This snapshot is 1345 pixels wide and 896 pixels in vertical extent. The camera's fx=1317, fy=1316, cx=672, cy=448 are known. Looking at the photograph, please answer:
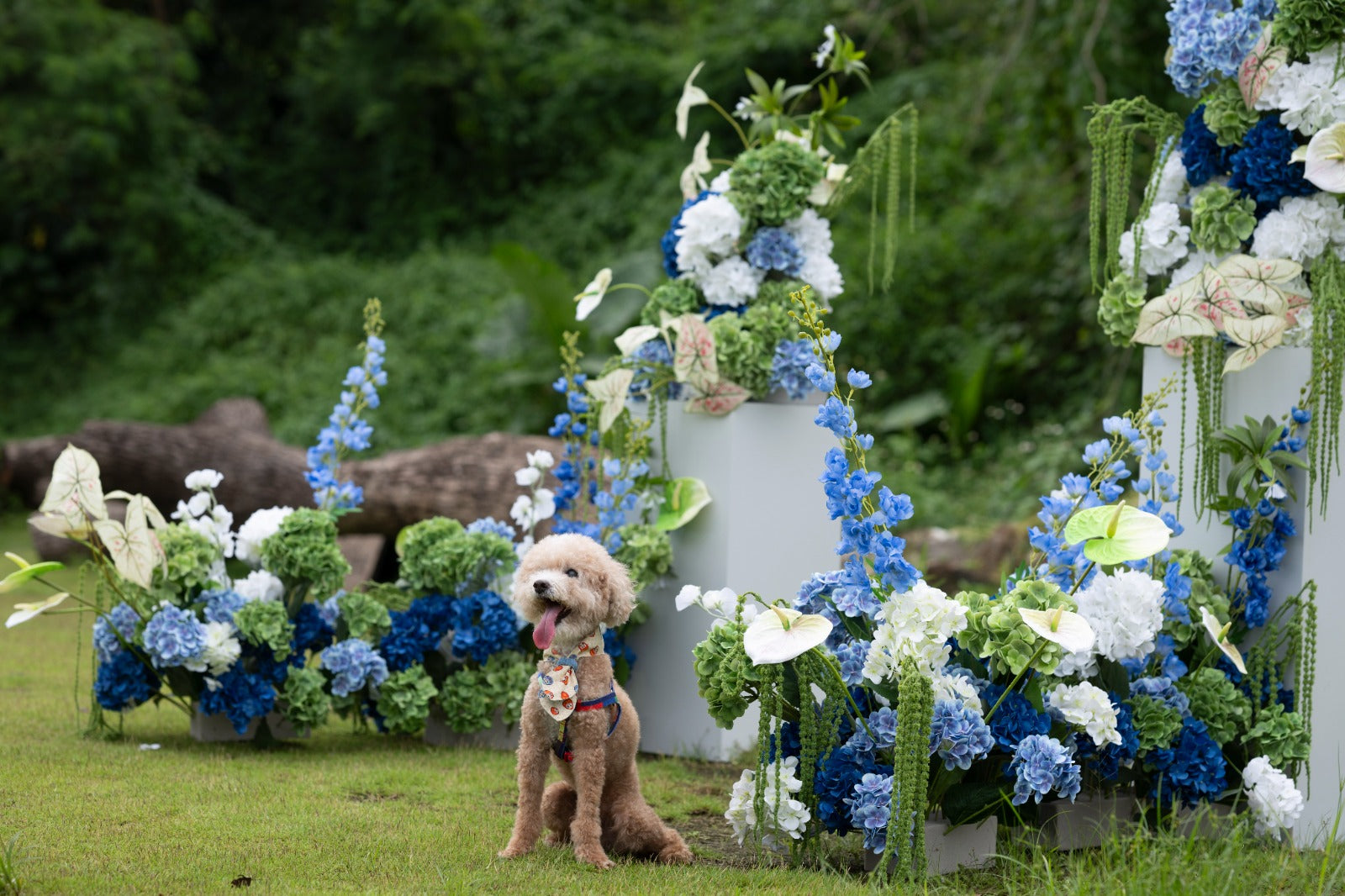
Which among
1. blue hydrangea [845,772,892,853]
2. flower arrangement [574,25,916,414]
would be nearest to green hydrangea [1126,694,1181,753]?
blue hydrangea [845,772,892,853]

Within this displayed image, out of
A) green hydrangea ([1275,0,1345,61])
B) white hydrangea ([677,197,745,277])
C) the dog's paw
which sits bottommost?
the dog's paw

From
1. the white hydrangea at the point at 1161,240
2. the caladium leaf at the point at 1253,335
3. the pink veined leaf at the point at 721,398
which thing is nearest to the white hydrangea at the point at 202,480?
the pink veined leaf at the point at 721,398

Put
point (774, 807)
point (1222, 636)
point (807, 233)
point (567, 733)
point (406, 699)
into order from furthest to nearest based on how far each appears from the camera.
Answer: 1. point (807, 233)
2. point (406, 699)
3. point (1222, 636)
4. point (567, 733)
5. point (774, 807)

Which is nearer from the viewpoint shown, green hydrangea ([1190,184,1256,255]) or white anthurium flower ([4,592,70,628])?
green hydrangea ([1190,184,1256,255])

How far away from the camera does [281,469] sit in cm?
828

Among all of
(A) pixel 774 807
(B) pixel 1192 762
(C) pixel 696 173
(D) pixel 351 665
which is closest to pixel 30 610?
(D) pixel 351 665

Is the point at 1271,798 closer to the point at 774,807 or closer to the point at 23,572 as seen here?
the point at 774,807

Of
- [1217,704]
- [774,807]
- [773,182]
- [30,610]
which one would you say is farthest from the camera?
[773,182]

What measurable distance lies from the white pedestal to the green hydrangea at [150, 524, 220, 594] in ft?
4.94

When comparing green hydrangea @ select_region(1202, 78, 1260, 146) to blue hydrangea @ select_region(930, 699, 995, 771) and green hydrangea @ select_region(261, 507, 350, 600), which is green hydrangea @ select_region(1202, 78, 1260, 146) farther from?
green hydrangea @ select_region(261, 507, 350, 600)

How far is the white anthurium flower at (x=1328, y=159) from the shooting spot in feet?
11.5

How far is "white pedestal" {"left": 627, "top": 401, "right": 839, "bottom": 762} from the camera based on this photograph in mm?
4531

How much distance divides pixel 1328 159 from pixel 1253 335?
503 millimetres

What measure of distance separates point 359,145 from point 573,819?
43.7 feet
